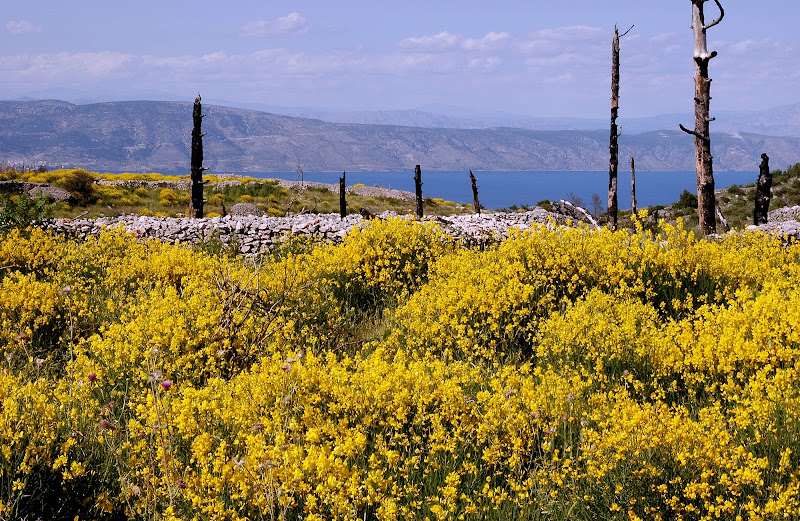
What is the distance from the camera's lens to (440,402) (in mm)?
4586

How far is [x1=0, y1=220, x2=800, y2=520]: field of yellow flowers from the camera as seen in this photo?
3.54 meters

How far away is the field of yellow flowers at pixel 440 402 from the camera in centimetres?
354

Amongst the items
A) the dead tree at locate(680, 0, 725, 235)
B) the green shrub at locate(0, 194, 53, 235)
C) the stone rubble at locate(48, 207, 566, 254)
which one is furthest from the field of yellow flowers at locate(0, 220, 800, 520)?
the dead tree at locate(680, 0, 725, 235)

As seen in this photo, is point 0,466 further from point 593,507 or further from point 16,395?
point 593,507

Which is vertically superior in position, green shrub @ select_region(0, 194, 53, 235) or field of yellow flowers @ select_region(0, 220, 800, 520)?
green shrub @ select_region(0, 194, 53, 235)

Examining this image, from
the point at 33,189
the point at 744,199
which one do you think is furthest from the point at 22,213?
the point at 744,199

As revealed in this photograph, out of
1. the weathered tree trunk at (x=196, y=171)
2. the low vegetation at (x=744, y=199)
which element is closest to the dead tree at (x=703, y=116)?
the weathered tree trunk at (x=196, y=171)

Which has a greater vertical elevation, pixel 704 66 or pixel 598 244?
pixel 704 66

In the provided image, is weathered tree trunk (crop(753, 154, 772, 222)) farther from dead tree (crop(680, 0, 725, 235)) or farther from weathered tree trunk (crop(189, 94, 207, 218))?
weathered tree trunk (crop(189, 94, 207, 218))

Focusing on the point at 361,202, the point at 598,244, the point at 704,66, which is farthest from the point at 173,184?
the point at 598,244

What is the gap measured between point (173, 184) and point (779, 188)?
3947 centimetres

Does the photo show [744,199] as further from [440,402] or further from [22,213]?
[440,402]

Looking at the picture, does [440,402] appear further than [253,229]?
No

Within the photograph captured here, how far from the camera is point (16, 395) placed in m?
4.15
